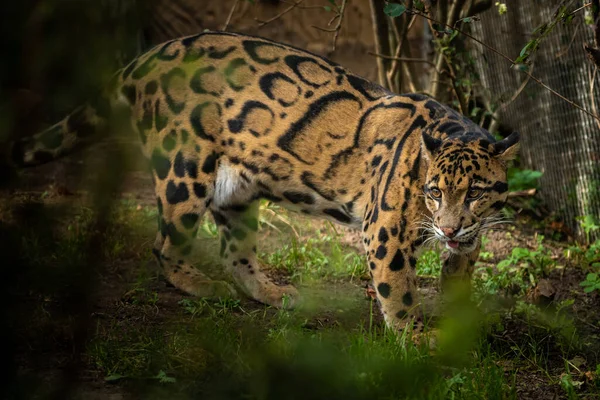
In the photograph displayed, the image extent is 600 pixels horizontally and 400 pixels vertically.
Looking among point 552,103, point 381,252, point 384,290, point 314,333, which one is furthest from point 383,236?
point 552,103

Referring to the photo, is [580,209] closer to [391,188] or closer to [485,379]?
[391,188]

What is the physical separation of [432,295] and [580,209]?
2.35 meters

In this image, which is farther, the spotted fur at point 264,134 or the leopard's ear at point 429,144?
the spotted fur at point 264,134

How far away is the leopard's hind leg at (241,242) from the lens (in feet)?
19.4

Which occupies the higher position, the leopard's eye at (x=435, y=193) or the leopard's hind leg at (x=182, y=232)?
the leopard's eye at (x=435, y=193)

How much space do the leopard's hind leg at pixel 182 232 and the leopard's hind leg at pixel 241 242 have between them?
0.83 feet

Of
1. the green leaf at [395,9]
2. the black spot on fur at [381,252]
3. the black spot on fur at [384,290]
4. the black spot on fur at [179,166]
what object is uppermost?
the green leaf at [395,9]

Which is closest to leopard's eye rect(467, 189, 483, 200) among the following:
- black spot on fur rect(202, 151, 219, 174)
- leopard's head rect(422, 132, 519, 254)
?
leopard's head rect(422, 132, 519, 254)

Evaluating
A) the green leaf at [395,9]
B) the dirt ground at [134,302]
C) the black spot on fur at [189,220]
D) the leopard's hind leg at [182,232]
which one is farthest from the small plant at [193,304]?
the green leaf at [395,9]

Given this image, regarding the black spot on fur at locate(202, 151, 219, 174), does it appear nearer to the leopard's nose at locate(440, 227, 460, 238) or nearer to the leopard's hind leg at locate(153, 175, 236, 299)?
the leopard's hind leg at locate(153, 175, 236, 299)

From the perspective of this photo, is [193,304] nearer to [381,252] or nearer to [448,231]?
[381,252]

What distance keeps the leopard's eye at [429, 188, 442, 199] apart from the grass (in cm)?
76

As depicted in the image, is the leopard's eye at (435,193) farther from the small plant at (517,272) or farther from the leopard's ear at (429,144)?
the small plant at (517,272)

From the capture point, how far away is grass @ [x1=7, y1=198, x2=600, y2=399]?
1306mm
